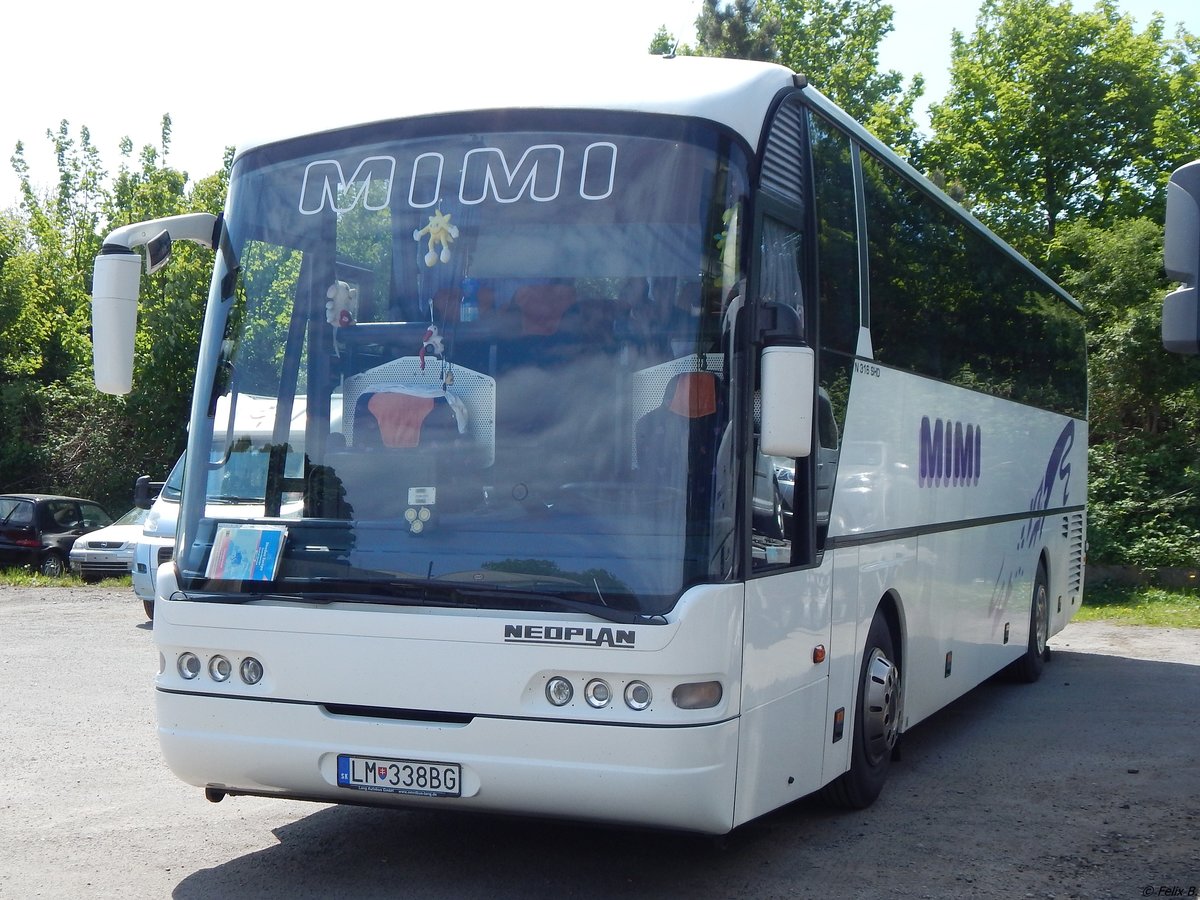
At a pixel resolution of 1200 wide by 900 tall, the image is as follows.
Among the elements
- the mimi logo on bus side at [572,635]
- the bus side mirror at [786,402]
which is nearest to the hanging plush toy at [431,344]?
the mimi logo on bus side at [572,635]

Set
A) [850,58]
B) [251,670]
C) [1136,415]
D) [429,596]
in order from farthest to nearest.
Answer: [850,58], [1136,415], [251,670], [429,596]

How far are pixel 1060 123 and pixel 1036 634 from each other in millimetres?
27900

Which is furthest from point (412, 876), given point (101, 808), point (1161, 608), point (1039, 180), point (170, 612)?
point (1039, 180)

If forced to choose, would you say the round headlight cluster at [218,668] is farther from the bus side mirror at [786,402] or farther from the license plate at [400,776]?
the bus side mirror at [786,402]

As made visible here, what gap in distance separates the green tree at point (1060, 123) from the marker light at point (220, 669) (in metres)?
33.4

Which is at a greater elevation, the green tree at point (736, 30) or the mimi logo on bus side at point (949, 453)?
the green tree at point (736, 30)

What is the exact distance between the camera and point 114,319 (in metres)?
5.91

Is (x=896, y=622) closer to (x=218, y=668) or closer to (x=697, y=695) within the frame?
(x=697, y=695)

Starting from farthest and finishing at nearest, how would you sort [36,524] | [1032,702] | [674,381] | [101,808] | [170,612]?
[36,524] → [1032,702] → [101,808] → [170,612] → [674,381]

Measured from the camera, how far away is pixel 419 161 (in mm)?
5855

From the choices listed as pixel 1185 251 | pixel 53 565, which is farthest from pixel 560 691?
pixel 53 565

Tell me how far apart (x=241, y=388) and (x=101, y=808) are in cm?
269

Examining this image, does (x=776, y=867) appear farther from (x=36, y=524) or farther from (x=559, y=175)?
(x=36, y=524)

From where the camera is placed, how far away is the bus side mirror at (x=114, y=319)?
232 inches
